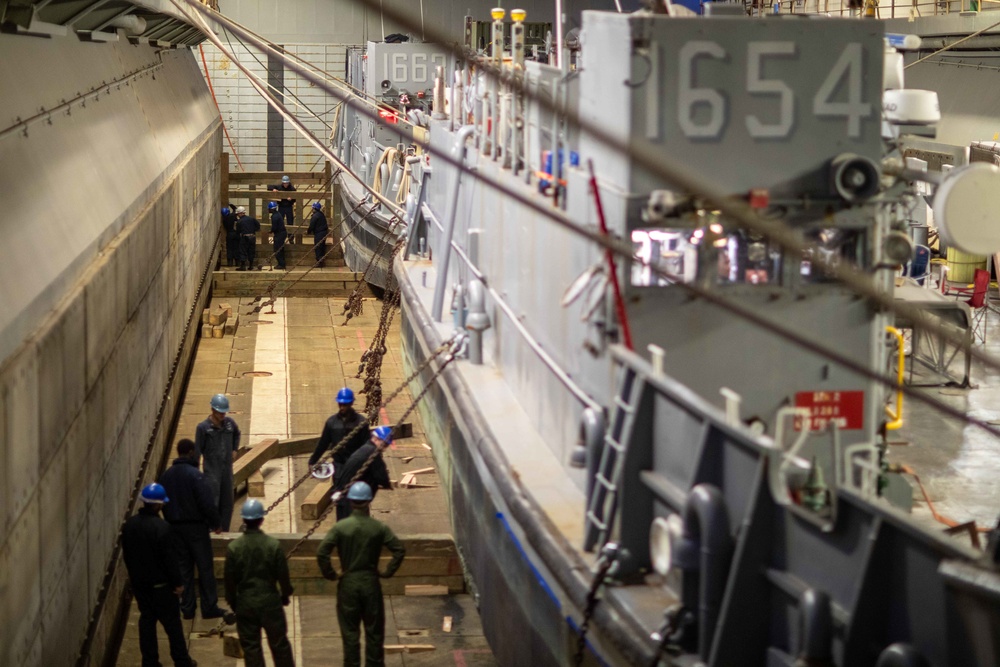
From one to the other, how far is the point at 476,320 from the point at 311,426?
379 centimetres

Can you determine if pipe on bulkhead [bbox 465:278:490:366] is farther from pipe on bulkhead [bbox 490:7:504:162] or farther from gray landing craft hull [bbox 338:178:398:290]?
gray landing craft hull [bbox 338:178:398:290]

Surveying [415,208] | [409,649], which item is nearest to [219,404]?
[409,649]

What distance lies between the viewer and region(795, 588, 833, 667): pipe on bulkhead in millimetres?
4473

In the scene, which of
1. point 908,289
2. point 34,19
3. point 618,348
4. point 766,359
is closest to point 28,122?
point 34,19

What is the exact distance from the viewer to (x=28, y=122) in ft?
26.0

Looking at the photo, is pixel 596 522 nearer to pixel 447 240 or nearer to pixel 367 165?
pixel 447 240

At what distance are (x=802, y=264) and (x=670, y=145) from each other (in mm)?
994

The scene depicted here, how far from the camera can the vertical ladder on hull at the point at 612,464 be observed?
19.3 feet

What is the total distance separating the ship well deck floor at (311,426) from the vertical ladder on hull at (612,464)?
2240 mm

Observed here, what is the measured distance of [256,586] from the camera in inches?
295

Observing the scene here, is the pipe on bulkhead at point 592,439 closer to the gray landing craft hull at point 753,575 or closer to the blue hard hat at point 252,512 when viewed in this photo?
the gray landing craft hull at point 753,575

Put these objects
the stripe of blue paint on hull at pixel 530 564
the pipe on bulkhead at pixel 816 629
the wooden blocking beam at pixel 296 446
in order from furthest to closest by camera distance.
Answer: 1. the wooden blocking beam at pixel 296 446
2. the stripe of blue paint on hull at pixel 530 564
3. the pipe on bulkhead at pixel 816 629

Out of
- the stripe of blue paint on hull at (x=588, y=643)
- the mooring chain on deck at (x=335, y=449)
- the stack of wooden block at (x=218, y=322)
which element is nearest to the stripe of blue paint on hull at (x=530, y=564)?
the stripe of blue paint on hull at (x=588, y=643)

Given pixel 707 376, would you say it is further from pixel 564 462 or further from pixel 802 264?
pixel 564 462
